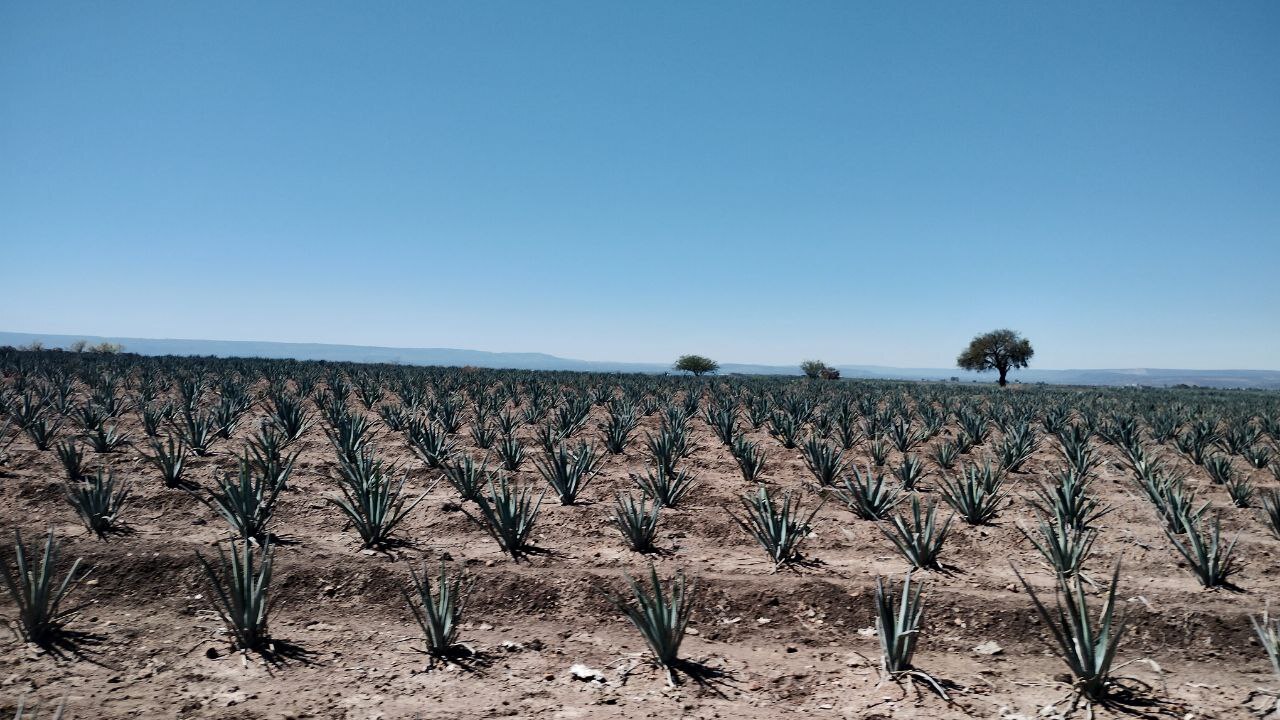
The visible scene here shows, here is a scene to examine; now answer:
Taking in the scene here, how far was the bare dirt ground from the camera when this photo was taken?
9.49ft

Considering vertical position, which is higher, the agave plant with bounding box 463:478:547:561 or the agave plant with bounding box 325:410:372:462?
the agave plant with bounding box 325:410:372:462

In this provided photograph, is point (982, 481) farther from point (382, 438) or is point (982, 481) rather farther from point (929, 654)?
point (382, 438)

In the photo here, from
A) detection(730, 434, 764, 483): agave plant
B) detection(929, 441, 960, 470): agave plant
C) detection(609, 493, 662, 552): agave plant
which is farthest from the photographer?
detection(929, 441, 960, 470): agave plant

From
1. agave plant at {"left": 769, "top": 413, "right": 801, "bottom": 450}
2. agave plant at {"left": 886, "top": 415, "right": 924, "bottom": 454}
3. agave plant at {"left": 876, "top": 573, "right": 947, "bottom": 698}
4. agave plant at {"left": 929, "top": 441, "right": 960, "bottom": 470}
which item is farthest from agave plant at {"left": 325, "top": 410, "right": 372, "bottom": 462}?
agave plant at {"left": 886, "top": 415, "right": 924, "bottom": 454}

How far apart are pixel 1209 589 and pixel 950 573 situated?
1.69 meters

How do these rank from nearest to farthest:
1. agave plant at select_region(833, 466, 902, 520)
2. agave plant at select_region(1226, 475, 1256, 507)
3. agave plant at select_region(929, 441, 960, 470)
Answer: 1. agave plant at select_region(833, 466, 902, 520)
2. agave plant at select_region(1226, 475, 1256, 507)
3. agave plant at select_region(929, 441, 960, 470)

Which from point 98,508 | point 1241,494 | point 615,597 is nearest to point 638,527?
point 615,597

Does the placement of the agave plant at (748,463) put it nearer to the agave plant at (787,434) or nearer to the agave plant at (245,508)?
the agave plant at (787,434)

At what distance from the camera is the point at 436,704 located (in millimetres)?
2848

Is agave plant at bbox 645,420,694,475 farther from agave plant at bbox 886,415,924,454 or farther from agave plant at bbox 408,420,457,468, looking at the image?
agave plant at bbox 886,415,924,454

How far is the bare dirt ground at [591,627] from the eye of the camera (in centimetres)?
289

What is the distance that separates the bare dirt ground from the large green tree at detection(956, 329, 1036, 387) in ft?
223

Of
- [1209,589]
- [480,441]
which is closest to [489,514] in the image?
[480,441]

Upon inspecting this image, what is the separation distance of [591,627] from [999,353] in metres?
73.6
